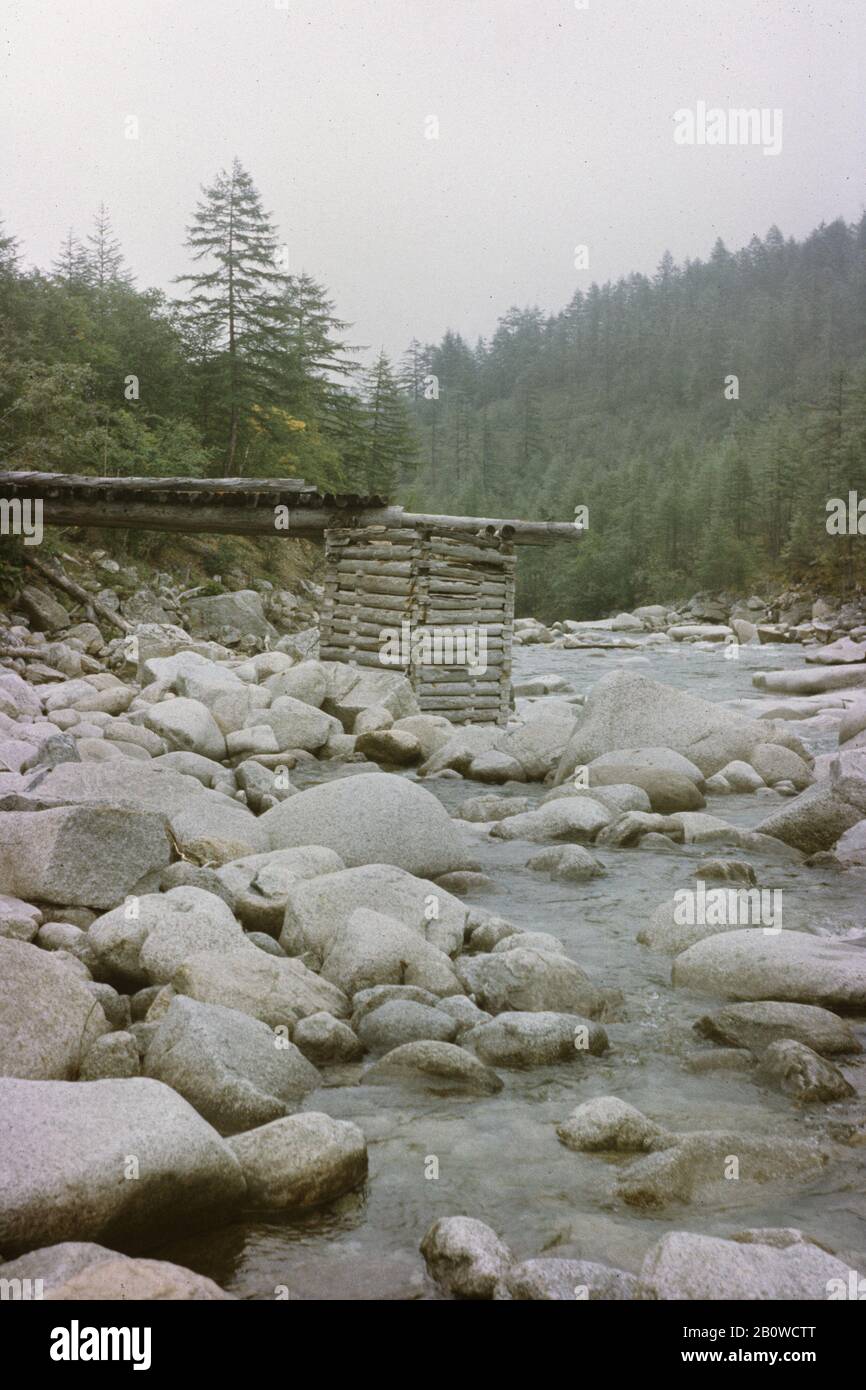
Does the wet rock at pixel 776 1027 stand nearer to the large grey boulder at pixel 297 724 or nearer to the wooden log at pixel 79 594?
the large grey boulder at pixel 297 724

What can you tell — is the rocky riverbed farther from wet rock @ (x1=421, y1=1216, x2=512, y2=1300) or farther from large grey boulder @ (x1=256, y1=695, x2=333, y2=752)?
large grey boulder @ (x1=256, y1=695, x2=333, y2=752)

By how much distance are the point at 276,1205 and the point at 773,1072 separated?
86.8 inches

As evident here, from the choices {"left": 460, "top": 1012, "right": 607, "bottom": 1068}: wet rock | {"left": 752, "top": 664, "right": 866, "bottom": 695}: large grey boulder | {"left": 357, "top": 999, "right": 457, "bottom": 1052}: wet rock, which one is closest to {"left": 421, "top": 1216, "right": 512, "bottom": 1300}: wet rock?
{"left": 460, "top": 1012, "right": 607, "bottom": 1068}: wet rock

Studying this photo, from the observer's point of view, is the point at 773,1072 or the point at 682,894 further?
the point at 682,894

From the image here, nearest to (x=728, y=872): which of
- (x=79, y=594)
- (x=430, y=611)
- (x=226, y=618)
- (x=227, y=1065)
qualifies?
(x=227, y=1065)

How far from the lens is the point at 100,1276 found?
263 cm

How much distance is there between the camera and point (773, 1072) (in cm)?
446

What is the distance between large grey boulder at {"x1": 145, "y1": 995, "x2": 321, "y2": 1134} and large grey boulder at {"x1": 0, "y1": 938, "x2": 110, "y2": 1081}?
0.28m

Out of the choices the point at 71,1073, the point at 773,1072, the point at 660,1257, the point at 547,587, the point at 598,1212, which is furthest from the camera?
the point at 547,587

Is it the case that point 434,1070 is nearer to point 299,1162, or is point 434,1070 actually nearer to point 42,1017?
point 299,1162

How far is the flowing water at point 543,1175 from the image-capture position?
319 cm

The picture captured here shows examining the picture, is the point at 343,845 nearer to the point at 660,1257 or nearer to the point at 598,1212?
the point at 598,1212

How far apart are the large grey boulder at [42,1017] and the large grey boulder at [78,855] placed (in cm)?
119
